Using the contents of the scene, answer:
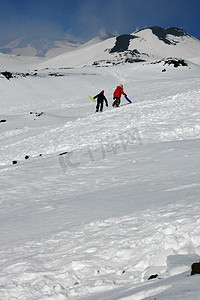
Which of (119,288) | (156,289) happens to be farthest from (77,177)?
(156,289)

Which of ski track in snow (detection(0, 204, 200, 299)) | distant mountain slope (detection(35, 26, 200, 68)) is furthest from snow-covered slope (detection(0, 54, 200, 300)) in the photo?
distant mountain slope (detection(35, 26, 200, 68))

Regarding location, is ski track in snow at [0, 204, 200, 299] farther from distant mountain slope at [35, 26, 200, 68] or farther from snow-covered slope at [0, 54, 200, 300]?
distant mountain slope at [35, 26, 200, 68]

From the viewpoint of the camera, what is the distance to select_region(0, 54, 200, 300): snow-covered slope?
11.0 feet

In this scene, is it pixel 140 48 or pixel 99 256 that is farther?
pixel 140 48

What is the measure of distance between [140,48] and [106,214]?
123 meters

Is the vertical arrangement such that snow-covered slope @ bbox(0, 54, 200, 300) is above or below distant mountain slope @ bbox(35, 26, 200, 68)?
below

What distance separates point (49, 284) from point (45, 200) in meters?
3.14

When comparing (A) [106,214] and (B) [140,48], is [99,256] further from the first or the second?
(B) [140,48]

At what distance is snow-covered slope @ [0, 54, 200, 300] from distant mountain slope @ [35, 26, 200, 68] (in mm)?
86297

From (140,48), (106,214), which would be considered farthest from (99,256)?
(140,48)

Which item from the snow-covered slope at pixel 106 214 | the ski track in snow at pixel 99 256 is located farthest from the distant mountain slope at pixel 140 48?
the ski track in snow at pixel 99 256

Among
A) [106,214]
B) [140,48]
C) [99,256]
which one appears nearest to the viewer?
[99,256]

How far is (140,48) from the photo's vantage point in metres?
120

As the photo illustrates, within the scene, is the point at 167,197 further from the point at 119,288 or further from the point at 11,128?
the point at 11,128
